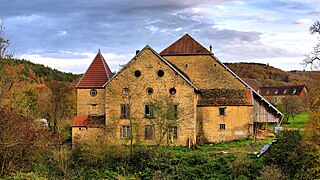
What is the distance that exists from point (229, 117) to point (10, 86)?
17.2 meters

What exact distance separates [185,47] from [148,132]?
857cm

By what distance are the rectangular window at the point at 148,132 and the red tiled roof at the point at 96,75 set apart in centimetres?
552

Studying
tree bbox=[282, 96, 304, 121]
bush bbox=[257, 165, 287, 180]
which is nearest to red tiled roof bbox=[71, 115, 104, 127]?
bush bbox=[257, 165, 287, 180]

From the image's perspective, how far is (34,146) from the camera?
26.5 m

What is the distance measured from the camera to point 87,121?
34.7m

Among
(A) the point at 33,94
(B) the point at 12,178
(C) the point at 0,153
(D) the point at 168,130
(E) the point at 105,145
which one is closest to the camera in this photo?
(B) the point at 12,178

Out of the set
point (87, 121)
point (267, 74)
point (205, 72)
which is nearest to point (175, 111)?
point (205, 72)

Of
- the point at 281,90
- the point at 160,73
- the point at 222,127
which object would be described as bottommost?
the point at 222,127

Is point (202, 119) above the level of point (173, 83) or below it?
below

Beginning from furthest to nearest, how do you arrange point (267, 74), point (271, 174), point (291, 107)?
1. point (267, 74)
2. point (291, 107)
3. point (271, 174)

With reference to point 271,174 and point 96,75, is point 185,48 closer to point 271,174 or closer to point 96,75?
point 96,75

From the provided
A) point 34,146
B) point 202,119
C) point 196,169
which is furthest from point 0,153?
point 202,119

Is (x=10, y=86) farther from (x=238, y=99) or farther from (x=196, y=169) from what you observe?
(x=238, y=99)

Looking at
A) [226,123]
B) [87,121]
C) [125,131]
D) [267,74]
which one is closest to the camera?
[125,131]
